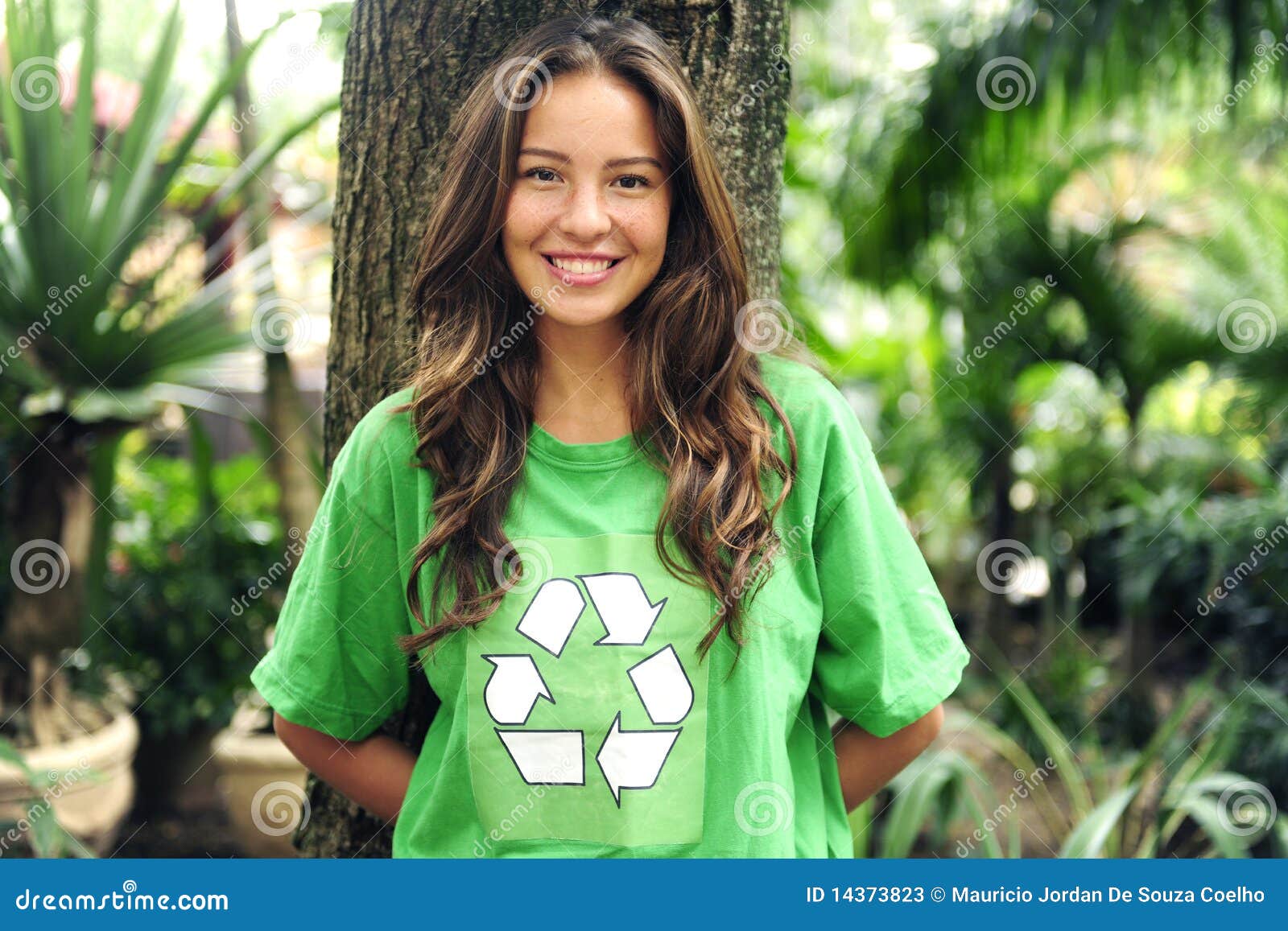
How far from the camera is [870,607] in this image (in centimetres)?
138

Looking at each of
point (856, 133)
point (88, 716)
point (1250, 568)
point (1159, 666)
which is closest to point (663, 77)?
point (88, 716)

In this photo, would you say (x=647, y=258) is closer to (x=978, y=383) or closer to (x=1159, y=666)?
(x=978, y=383)

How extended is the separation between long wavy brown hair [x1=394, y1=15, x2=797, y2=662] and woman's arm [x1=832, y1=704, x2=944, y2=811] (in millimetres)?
309

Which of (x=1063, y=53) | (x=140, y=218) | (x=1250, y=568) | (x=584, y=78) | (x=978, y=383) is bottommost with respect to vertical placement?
(x=1250, y=568)

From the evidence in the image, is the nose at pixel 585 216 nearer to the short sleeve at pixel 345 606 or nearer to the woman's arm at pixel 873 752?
the short sleeve at pixel 345 606

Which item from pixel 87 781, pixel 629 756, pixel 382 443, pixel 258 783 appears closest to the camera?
pixel 629 756

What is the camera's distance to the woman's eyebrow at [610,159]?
1.38 meters

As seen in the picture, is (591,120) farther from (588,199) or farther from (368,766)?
(368,766)

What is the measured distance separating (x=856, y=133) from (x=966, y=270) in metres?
0.80

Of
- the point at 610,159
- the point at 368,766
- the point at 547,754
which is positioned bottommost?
the point at 368,766

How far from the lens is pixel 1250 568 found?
3.89m

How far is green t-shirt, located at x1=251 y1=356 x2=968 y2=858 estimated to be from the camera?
1347 millimetres

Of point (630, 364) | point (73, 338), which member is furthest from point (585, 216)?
point (73, 338)

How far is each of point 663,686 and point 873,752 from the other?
37 centimetres
